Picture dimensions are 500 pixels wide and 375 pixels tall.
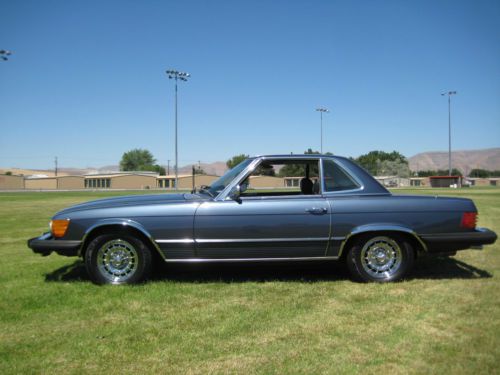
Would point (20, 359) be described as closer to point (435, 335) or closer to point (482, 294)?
point (435, 335)

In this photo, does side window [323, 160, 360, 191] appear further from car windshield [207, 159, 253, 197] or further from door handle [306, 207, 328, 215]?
car windshield [207, 159, 253, 197]

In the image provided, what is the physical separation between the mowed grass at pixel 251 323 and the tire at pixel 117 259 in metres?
0.17

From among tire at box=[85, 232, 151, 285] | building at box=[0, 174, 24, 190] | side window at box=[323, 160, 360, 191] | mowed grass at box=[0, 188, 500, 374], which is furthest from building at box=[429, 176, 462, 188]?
building at box=[0, 174, 24, 190]

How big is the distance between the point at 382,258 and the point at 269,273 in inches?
59.1

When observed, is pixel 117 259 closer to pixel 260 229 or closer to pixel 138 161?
pixel 260 229

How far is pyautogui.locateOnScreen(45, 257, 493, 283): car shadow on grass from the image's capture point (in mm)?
5133

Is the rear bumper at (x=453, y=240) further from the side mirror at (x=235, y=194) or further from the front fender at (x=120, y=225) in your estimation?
the front fender at (x=120, y=225)

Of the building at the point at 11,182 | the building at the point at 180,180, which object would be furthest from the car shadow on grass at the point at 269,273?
the building at the point at 11,182

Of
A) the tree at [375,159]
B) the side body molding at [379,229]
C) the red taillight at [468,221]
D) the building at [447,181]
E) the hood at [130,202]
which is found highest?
the tree at [375,159]

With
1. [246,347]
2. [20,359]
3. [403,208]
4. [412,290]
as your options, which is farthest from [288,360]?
[403,208]

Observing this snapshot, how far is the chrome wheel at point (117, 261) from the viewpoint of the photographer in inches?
188

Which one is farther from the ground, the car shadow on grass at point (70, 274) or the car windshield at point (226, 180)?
the car windshield at point (226, 180)

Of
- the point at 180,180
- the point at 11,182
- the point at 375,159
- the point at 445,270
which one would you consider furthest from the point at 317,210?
the point at 375,159

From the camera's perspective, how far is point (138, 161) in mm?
132500
